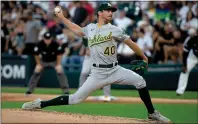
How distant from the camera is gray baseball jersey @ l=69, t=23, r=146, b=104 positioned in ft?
26.6

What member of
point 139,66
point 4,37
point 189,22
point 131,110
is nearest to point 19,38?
point 4,37

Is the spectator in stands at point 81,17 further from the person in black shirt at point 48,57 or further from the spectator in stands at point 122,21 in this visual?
the person in black shirt at point 48,57

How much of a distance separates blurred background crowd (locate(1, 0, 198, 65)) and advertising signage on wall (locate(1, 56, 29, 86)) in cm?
48

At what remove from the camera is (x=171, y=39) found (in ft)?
58.4

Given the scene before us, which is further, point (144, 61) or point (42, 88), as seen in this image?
point (42, 88)

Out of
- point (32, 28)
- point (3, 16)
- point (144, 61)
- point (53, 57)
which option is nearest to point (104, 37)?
point (144, 61)

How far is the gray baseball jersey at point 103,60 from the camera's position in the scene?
319 inches

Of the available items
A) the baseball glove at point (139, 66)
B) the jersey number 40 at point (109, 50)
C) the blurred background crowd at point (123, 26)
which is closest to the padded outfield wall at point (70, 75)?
the blurred background crowd at point (123, 26)

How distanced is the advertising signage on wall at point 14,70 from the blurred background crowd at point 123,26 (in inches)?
18.9

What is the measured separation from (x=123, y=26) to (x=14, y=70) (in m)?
4.51

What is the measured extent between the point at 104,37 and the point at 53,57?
7647 mm

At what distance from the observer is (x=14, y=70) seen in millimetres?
19516

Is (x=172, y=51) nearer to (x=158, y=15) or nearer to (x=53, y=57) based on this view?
(x=158, y=15)

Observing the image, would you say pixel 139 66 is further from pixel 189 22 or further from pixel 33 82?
pixel 189 22
